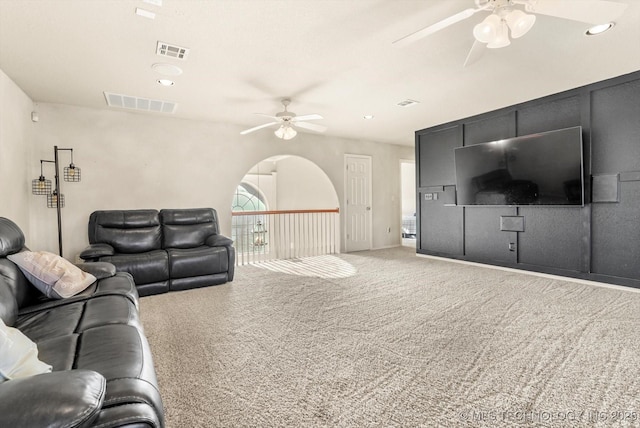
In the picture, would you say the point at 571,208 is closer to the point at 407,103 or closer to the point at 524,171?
the point at 524,171

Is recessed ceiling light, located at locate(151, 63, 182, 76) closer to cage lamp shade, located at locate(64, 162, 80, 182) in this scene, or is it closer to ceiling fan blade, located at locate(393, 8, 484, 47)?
cage lamp shade, located at locate(64, 162, 80, 182)

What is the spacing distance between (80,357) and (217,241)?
304 cm

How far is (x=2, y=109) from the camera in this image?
10.8 ft

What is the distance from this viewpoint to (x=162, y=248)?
13.8 ft

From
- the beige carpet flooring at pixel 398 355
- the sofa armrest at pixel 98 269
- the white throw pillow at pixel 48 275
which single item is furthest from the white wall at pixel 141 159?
the white throw pillow at pixel 48 275

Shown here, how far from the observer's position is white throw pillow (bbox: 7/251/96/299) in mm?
2113

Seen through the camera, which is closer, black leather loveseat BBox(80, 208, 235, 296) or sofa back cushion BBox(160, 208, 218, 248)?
black leather loveseat BBox(80, 208, 235, 296)

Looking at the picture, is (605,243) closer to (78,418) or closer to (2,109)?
(78,418)

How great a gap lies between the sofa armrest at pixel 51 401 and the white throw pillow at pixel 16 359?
0.21 m

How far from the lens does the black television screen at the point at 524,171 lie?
3.91 meters

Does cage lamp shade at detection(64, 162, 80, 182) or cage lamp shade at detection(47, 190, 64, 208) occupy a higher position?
cage lamp shade at detection(64, 162, 80, 182)

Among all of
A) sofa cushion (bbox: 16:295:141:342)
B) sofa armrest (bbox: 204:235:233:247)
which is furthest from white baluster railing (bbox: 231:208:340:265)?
sofa cushion (bbox: 16:295:141:342)

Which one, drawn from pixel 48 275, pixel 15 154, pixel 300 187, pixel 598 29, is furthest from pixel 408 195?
pixel 48 275

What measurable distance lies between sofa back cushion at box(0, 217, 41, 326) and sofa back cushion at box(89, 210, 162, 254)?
165 cm
